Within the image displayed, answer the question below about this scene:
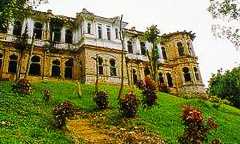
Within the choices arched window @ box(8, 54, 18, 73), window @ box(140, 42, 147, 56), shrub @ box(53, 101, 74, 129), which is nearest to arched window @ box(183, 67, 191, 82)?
window @ box(140, 42, 147, 56)

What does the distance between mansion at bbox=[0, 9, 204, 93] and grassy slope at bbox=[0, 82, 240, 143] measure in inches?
237

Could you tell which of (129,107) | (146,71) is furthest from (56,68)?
(129,107)

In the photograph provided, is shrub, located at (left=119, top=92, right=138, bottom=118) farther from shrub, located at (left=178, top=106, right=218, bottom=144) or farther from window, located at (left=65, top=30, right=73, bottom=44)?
window, located at (left=65, top=30, right=73, bottom=44)

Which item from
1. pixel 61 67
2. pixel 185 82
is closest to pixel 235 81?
pixel 185 82

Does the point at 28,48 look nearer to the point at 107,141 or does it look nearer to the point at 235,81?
the point at 107,141

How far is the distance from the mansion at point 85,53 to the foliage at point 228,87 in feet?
29.8

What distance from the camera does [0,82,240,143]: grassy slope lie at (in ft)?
64.1

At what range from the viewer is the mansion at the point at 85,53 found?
135 feet

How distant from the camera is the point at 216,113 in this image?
109 feet

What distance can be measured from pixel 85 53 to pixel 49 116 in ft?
61.5

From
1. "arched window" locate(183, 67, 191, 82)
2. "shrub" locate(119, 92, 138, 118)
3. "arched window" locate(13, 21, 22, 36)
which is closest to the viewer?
"shrub" locate(119, 92, 138, 118)

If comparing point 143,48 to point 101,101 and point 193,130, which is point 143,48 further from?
point 193,130

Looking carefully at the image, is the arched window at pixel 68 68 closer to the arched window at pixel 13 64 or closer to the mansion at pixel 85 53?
the mansion at pixel 85 53

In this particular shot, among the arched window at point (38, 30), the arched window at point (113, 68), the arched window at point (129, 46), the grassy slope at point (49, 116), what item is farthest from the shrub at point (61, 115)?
the arched window at point (129, 46)
